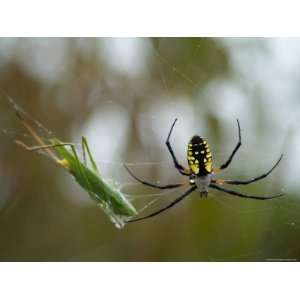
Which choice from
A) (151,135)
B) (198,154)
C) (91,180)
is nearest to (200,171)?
(198,154)

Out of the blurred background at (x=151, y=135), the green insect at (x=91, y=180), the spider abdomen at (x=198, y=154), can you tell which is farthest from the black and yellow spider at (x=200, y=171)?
the green insect at (x=91, y=180)

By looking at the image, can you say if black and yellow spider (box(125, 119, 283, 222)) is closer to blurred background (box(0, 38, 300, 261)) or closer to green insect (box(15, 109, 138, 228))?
blurred background (box(0, 38, 300, 261))

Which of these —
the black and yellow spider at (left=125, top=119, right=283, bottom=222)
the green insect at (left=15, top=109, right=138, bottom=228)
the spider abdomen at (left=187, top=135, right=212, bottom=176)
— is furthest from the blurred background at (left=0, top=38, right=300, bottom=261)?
the green insect at (left=15, top=109, right=138, bottom=228)

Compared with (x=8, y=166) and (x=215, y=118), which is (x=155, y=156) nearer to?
(x=215, y=118)

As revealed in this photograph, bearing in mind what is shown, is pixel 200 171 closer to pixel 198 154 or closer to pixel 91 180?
pixel 198 154
